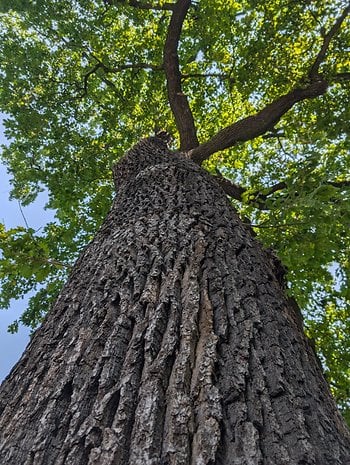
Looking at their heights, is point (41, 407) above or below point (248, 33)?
below

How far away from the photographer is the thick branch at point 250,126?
6.88 m

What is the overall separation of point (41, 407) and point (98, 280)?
0.89 metres

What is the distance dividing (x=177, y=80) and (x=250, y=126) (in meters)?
2.13

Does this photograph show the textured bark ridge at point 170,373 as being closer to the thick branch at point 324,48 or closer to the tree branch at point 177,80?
the tree branch at point 177,80

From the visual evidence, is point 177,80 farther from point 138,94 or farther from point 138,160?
point 138,160

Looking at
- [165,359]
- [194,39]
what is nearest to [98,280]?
[165,359]

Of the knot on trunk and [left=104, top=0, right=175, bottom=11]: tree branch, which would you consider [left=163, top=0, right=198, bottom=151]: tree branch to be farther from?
the knot on trunk

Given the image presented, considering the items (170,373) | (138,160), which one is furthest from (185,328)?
(138,160)

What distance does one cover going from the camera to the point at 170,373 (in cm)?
137

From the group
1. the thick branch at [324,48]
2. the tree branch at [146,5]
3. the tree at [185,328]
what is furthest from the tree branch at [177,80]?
the thick branch at [324,48]

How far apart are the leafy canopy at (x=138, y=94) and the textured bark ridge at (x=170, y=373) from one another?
178 inches

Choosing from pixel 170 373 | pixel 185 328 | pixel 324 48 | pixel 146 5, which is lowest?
pixel 170 373

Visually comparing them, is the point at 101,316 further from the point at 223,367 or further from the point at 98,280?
the point at 223,367

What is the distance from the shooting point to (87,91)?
948cm
